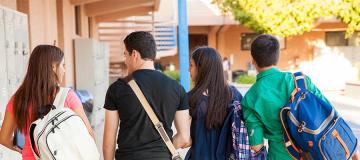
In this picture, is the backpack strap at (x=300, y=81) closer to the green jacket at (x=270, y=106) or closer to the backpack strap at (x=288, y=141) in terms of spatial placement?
the green jacket at (x=270, y=106)

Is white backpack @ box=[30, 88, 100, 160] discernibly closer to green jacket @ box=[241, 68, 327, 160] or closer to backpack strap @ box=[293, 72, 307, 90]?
green jacket @ box=[241, 68, 327, 160]

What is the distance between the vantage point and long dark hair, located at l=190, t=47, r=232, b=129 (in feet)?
11.6

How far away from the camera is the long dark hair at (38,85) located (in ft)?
10.1

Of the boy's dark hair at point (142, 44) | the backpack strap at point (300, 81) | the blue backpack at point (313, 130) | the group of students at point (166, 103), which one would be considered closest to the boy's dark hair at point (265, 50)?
the group of students at point (166, 103)

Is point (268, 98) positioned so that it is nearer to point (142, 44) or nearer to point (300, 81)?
point (300, 81)

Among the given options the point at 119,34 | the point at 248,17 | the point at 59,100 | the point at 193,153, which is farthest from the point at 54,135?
the point at 119,34

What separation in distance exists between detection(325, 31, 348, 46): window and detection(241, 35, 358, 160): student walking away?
23.7 metres

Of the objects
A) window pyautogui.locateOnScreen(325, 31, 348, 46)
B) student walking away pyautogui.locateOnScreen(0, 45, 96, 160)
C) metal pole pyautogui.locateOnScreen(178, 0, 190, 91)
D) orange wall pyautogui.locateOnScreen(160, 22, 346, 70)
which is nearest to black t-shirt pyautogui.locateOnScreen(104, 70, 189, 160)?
student walking away pyautogui.locateOnScreen(0, 45, 96, 160)

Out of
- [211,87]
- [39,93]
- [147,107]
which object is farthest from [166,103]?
[39,93]

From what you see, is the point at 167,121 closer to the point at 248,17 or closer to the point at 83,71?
the point at 83,71

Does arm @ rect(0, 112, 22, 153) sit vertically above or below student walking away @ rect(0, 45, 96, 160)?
below

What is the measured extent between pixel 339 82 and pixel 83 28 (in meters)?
16.0

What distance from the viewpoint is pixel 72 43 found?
35.7ft

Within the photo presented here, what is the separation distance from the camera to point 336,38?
26109mm
